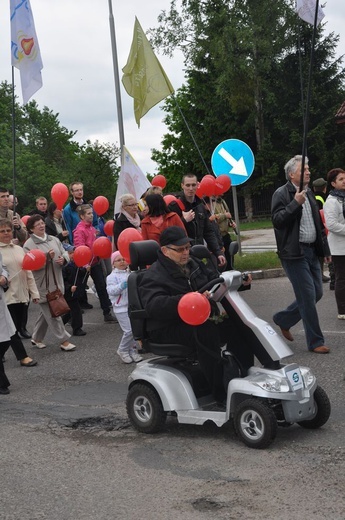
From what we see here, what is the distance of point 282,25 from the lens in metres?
45.1

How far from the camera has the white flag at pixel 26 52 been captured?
41.2 feet

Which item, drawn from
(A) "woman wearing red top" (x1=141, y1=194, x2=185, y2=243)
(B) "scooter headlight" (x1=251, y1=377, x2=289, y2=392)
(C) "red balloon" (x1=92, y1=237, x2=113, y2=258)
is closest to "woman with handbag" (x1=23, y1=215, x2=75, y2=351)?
(C) "red balloon" (x1=92, y1=237, x2=113, y2=258)

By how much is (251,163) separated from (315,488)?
10591mm

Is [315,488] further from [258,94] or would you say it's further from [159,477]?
[258,94]

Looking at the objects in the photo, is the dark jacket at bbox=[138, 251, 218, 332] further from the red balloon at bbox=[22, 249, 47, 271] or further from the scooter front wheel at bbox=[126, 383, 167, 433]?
the red balloon at bbox=[22, 249, 47, 271]

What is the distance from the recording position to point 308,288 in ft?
29.4

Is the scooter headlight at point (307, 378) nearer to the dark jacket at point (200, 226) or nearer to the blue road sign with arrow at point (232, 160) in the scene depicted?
the dark jacket at point (200, 226)

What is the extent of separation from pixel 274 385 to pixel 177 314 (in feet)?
2.89

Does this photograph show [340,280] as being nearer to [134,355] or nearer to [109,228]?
[134,355]

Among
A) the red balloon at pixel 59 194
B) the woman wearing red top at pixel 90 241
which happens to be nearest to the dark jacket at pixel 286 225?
the woman wearing red top at pixel 90 241

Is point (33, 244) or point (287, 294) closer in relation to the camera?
point (33, 244)

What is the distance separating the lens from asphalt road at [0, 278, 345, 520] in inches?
197

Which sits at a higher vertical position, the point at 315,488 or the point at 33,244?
the point at 33,244

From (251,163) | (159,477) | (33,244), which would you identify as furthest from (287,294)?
(159,477)
